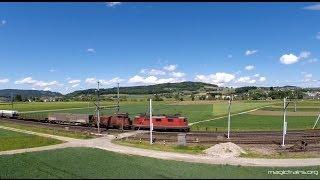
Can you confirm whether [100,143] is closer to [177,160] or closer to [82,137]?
[82,137]

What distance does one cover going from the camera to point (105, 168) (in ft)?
123

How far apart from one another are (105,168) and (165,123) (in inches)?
1600

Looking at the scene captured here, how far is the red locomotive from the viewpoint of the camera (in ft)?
251

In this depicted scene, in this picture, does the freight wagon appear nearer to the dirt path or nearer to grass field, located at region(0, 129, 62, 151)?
grass field, located at region(0, 129, 62, 151)

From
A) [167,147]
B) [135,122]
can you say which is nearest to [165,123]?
[135,122]

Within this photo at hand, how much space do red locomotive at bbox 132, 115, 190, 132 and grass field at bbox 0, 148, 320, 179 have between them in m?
29.9

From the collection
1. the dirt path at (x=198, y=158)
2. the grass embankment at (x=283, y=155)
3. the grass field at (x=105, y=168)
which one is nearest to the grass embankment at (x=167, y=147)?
the dirt path at (x=198, y=158)

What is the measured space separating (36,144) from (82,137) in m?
9.40

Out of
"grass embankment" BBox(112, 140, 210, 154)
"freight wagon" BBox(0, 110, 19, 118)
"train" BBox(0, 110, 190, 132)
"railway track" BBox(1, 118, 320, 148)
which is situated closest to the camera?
"grass embankment" BBox(112, 140, 210, 154)

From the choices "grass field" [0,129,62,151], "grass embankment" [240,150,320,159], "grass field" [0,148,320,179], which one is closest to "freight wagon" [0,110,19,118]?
"grass field" [0,129,62,151]

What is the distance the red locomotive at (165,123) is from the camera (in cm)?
7656

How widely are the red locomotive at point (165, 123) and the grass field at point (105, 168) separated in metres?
29.9

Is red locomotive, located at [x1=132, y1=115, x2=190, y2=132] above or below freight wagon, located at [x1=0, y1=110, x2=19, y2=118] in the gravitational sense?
below

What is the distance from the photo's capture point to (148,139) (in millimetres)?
65438
